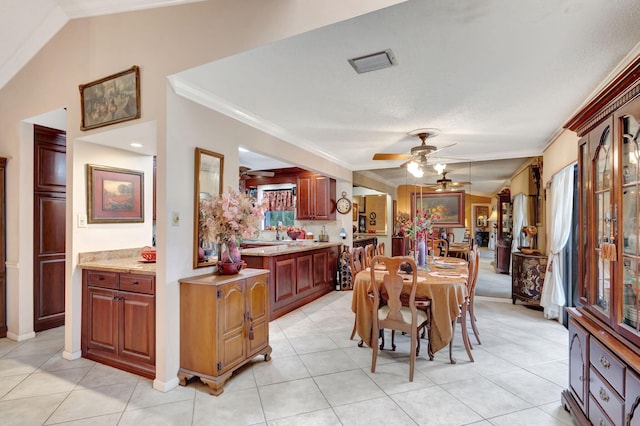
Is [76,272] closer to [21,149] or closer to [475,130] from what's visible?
[21,149]

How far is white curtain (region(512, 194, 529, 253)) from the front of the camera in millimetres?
5973

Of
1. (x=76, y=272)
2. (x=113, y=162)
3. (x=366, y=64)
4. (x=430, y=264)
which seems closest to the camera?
(x=366, y=64)

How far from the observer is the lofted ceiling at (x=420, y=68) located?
181 centimetres

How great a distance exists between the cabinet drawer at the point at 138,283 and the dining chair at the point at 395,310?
1824 mm

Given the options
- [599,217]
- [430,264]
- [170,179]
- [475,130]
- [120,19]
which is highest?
[120,19]

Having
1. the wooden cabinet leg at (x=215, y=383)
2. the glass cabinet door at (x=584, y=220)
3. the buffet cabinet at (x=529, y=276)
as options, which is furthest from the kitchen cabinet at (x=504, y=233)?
the wooden cabinet leg at (x=215, y=383)

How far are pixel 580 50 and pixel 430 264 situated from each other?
2.52m

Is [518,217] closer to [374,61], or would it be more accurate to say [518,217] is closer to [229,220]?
[374,61]

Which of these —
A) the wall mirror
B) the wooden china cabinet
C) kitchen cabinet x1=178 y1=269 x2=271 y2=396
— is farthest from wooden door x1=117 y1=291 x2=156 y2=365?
the wooden china cabinet

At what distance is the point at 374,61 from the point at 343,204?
4.14 m

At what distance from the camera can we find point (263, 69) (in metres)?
2.42

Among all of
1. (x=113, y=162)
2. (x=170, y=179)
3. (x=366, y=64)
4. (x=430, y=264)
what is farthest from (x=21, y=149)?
(x=430, y=264)

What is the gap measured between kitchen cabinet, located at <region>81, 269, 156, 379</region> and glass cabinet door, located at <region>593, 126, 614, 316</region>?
3.07 metres

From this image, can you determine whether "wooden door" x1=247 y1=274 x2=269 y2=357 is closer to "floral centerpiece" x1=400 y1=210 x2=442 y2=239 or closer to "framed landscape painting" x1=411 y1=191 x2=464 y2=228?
"floral centerpiece" x1=400 y1=210 x2=442 y2=239
